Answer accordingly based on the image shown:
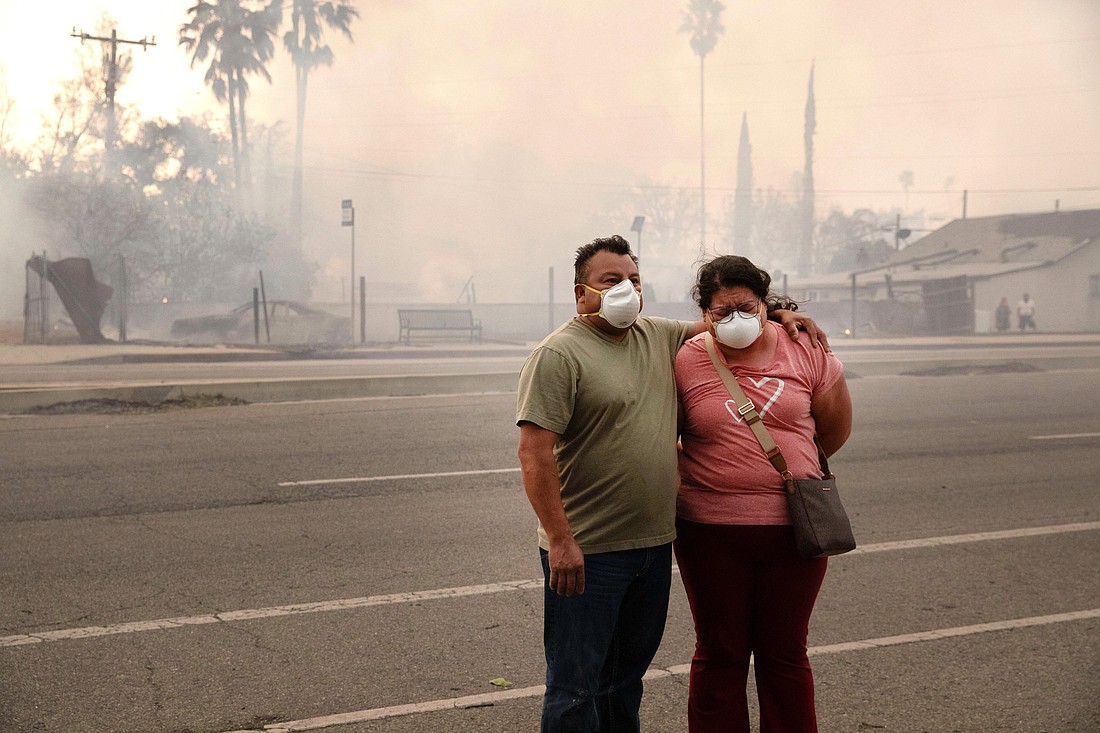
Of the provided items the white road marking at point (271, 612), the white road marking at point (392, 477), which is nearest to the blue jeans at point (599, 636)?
Result: the white road marking at point (271, 612)

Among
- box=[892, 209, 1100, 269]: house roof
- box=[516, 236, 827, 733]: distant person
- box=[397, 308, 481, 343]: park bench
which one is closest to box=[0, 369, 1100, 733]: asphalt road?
box=[516, 236, 827, 733]: distant person

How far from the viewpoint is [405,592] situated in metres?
5.31

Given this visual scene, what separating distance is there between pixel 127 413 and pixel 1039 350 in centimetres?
2133

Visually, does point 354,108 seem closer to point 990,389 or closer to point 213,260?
point 213,260

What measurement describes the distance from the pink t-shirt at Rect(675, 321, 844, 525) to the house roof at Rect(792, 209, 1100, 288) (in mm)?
38537

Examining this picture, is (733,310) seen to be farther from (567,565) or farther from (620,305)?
(567,565)

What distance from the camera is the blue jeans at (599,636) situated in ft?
9.46

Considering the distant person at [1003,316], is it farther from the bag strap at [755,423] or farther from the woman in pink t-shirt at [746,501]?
the bag strap at [755,423]

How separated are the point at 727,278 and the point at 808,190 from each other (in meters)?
76.7

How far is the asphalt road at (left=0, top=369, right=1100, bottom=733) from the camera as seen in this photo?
393 centimetres

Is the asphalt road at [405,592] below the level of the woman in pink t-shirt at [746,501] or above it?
below

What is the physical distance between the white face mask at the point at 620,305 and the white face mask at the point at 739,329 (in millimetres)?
246

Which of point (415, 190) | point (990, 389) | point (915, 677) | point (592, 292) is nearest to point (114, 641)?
point (592, 292)

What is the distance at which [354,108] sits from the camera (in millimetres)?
50188
